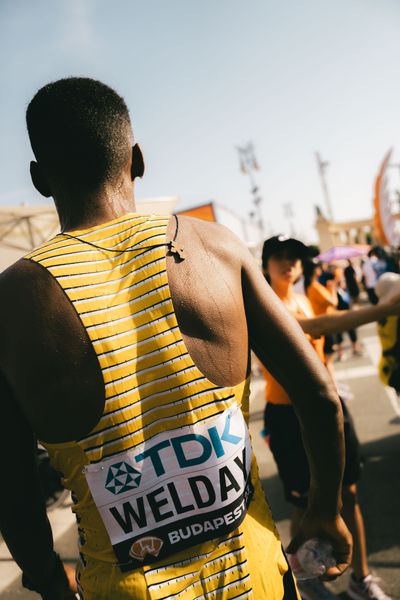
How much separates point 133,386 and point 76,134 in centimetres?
62

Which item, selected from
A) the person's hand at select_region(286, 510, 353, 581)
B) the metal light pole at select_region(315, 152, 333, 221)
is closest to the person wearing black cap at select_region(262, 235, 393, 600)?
the person's hand at select_region(286, 510, 353, 581)

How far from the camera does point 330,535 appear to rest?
3.99 ft

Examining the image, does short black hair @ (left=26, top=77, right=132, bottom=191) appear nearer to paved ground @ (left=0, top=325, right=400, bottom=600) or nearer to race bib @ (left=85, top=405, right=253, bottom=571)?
race bib @ (left=85, top=405, right=253, bottom=571)

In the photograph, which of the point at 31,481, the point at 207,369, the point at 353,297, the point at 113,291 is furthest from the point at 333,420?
the point at 353,297

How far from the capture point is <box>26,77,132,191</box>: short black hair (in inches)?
42.4

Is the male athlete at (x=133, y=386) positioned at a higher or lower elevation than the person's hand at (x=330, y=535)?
higher

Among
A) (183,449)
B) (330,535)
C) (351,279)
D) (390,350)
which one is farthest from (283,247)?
(351,279)

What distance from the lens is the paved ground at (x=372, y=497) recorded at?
284 centimetres

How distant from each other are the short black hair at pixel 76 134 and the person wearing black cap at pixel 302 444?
5.74ft

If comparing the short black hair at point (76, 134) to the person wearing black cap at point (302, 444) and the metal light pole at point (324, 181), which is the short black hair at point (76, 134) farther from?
the metal light pole at point (324, 181)

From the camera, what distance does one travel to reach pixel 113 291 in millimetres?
972

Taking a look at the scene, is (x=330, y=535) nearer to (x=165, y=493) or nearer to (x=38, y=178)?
(x=165, y=493)

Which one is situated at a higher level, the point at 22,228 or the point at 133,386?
the point at 22,228

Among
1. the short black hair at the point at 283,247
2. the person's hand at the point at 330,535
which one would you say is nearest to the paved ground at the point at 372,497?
the person's hand at the point at 330,535
